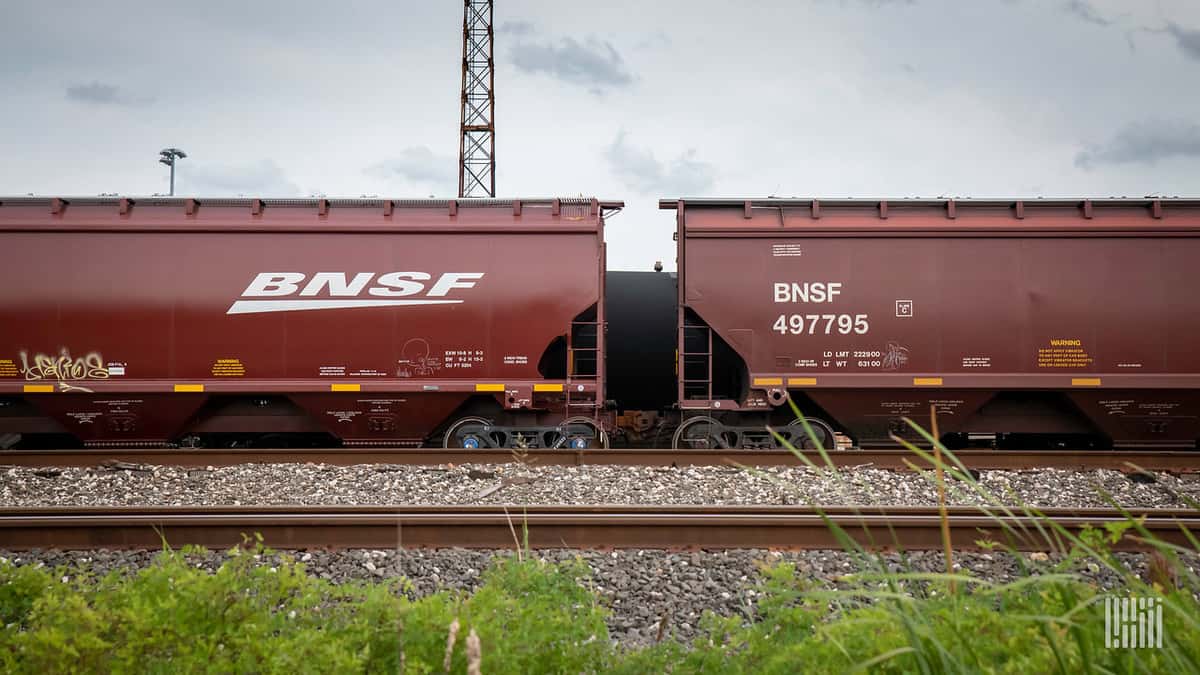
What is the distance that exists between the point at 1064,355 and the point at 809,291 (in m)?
3.75

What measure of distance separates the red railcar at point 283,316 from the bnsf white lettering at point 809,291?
→ 2.66 m

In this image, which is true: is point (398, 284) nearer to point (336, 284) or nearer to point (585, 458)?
point (336, 284)

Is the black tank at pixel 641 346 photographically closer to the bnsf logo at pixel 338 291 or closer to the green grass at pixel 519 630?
the bnsf logo at pixel 338 291

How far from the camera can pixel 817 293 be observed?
9.52m

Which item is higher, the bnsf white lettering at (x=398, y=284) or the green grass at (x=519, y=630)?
the bnsf white lettering at (x=398, y=284)

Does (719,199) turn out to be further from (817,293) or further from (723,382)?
(723,382)

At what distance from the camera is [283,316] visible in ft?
30.7

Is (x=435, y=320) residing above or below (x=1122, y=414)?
above

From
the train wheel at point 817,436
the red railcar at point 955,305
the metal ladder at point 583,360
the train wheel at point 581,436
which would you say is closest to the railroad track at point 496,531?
the train wheel at point 817,436

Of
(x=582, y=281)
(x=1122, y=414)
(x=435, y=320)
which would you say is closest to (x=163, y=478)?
(x=435, y=320)

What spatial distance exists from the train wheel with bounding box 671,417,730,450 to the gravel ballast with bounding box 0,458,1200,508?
5.77 ft

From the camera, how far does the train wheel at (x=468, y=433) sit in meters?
9.58

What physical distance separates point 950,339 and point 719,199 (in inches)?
154

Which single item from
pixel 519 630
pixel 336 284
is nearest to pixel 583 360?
pixel 336 284
